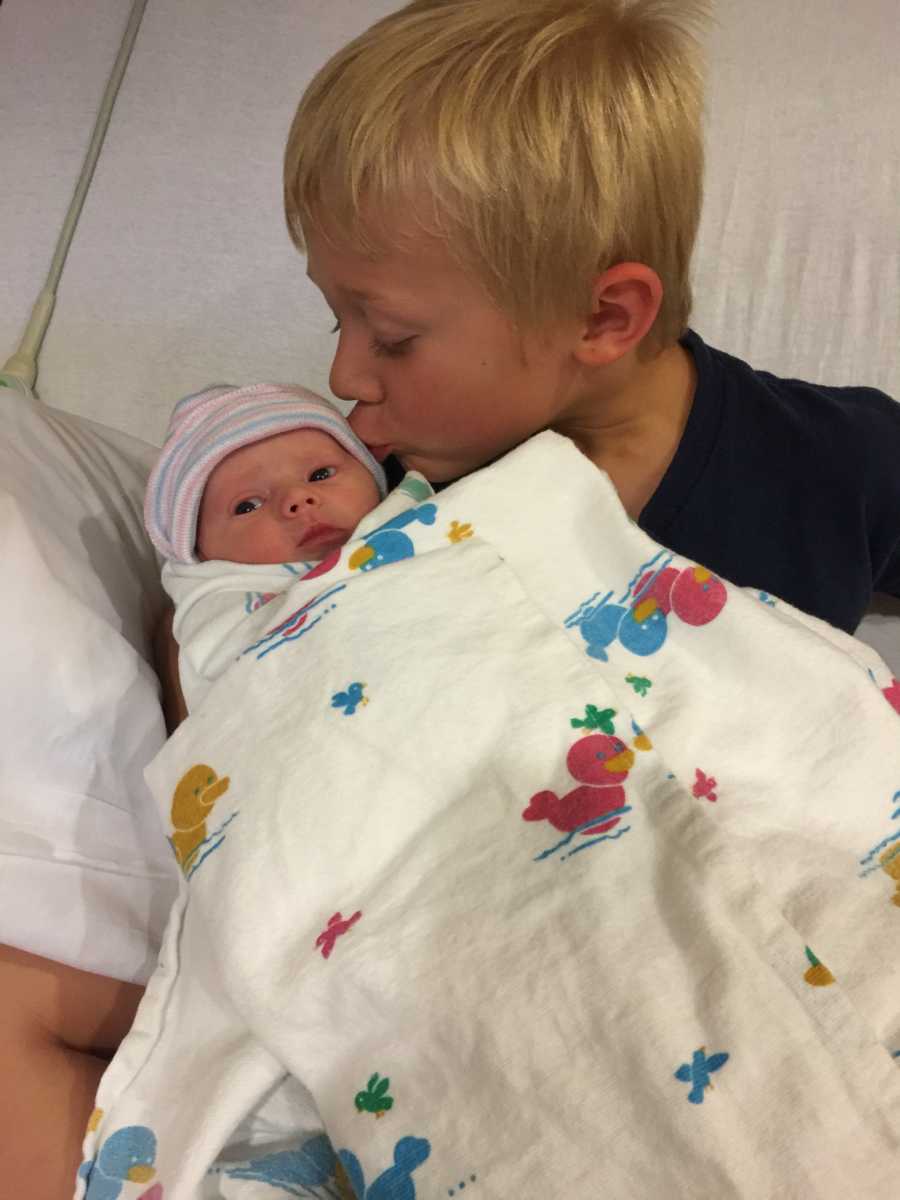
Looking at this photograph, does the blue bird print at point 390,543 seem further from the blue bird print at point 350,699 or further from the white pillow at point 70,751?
the white pillow at point 70,751

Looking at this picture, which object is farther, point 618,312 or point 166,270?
point 166,270

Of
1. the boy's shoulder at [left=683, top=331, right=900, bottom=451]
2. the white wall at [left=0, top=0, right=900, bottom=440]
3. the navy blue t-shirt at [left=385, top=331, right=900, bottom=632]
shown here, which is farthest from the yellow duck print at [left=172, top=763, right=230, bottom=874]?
the white wall at [left=0, top=0, right=900, bottom=440]

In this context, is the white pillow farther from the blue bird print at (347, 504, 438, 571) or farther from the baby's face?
the blue bird print at (347, 504, 438, 571)

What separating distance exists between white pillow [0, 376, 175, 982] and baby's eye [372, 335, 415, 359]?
329 mm

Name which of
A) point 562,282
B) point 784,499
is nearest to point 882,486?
point 784,499

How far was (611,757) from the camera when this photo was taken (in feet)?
2.24

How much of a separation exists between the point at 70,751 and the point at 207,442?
0.92 feet

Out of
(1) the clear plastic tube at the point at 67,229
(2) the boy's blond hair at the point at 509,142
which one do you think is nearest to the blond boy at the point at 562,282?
(2) the boy's blond hair at the point at 509,142

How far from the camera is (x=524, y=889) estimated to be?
25.4 inches

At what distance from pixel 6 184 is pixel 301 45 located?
472 millimetres

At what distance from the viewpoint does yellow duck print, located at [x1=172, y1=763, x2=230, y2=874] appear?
0.72 m

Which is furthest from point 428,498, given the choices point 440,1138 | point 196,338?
point 196,338

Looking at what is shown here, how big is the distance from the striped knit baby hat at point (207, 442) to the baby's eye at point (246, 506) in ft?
0.11

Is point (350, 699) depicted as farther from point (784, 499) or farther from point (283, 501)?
point (784, 499)
